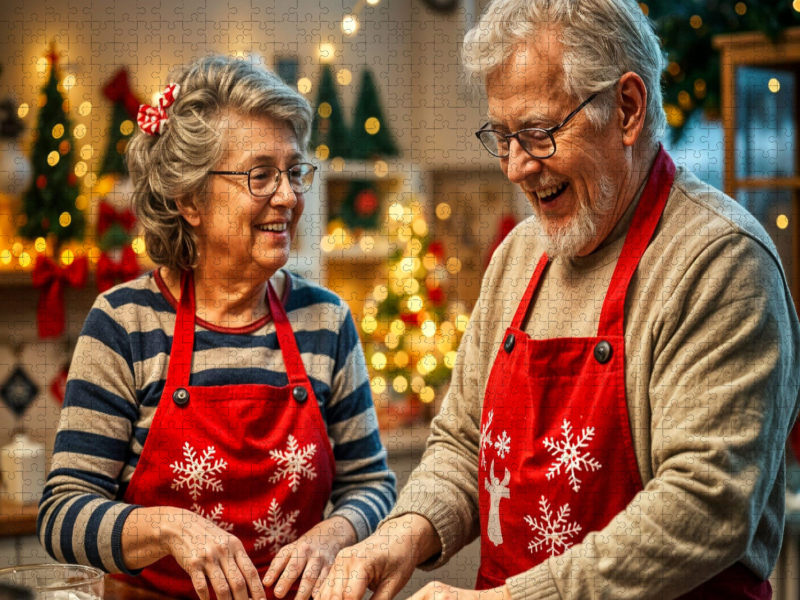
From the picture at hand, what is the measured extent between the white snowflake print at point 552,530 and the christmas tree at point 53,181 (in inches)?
98.9

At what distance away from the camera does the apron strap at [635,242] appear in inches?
47.4

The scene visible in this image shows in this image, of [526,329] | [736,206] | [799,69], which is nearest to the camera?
[736,206]

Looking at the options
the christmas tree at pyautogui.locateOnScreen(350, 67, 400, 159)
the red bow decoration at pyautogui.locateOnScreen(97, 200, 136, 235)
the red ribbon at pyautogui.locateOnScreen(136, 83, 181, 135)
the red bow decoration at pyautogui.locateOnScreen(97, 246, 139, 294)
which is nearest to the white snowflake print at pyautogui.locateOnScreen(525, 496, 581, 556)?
the red ribbon at pyautogui.locateOnScreen(136, 83, 181, 135)

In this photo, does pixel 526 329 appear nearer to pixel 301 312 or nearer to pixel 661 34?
pixel 301 312

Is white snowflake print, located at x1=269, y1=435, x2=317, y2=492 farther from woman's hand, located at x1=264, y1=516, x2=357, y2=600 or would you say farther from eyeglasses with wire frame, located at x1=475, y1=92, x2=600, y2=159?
eyeglasses with wire frame, located at x1=475, y1=92, x2=600, y2=159

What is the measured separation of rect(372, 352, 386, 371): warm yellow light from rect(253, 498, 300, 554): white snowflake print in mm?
2566

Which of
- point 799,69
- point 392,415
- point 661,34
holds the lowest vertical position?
point 392,415

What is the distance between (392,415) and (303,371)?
2621 mm

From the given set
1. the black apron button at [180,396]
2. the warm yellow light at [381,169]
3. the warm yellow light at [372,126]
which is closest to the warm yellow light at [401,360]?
the warm yellow light at [381,169]

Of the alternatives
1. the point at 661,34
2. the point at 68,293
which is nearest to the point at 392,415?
the point at 68,293

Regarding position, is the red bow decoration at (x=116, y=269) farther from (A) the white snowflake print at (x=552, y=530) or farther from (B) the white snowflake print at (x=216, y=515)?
(A) the white snowflake print at (x=552, y=530)

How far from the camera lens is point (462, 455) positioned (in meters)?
1.43

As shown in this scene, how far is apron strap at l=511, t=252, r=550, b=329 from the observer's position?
→ 137cm

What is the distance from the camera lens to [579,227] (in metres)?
1.26
